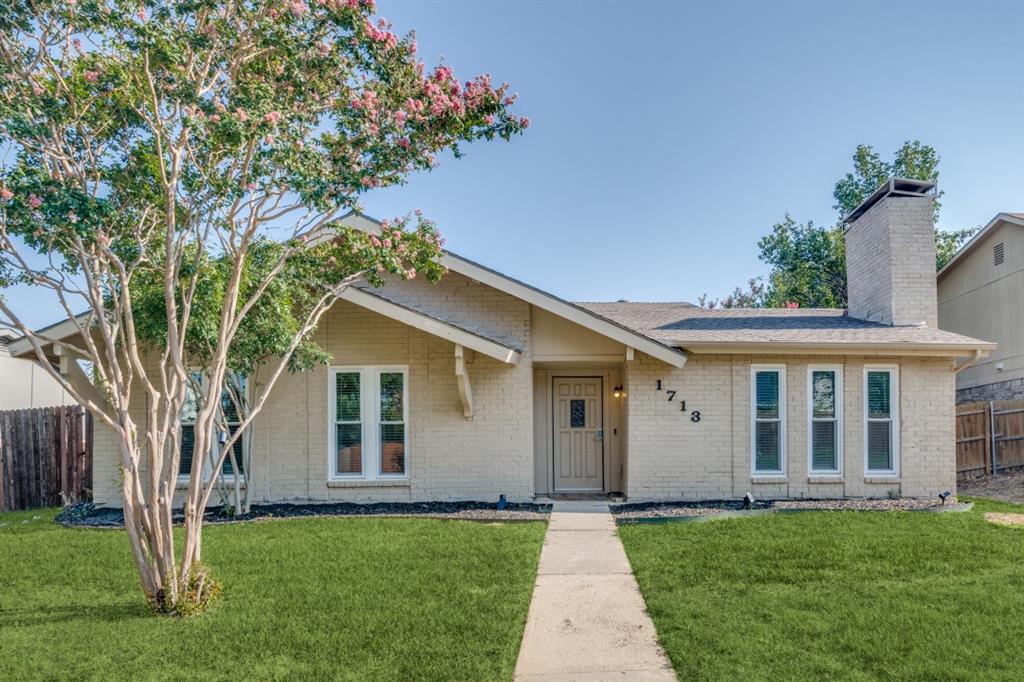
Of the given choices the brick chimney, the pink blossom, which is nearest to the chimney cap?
the brick chimney

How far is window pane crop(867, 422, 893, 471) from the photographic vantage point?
11008 millimetres

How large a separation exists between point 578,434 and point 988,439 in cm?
1011

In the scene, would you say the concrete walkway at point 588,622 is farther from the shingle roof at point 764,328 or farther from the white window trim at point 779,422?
the shingle roof at point 764,328

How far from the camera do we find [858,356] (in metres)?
11.0

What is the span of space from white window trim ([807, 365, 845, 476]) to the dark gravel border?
4371 mm

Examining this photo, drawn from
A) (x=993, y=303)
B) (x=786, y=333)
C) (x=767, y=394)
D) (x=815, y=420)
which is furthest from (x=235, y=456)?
(x=993, y=303)

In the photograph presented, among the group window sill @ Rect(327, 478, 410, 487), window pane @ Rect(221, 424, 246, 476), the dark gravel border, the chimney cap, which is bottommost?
the dark gravel border

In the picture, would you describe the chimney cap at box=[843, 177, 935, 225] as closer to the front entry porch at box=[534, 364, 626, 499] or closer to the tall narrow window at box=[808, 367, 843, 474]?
the tall narrow window at box=[808, 367, 843, 474]

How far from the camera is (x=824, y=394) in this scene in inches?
435

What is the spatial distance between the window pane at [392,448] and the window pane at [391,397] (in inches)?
5.7

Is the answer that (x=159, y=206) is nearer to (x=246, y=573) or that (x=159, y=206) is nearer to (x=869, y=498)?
(x=246, y=573)

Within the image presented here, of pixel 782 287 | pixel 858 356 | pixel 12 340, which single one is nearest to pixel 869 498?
pixel 858 356

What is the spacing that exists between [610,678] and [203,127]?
513 centimetres

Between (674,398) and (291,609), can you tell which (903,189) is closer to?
(674,398)
